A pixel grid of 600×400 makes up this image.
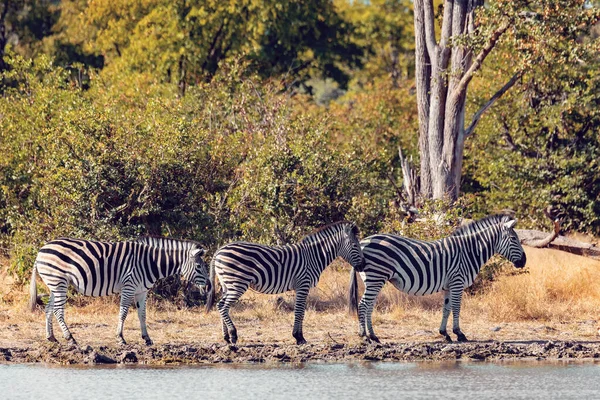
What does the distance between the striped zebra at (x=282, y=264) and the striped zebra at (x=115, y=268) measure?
0.47 metres

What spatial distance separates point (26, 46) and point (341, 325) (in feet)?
90.9

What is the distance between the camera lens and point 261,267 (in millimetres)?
14383

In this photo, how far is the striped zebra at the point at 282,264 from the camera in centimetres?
1427

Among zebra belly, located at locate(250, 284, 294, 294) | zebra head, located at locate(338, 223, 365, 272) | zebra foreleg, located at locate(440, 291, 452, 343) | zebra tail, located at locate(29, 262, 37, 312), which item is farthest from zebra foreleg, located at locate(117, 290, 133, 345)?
zebra foreleg, located at locate(440, 291, 452, 343)

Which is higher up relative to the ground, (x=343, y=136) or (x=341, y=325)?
(x=343, y=136)

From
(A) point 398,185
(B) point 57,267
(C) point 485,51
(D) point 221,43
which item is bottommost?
(B) point 57,267


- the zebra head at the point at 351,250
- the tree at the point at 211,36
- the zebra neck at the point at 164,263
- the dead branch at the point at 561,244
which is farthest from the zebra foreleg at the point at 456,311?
the tree at the point at 211,36

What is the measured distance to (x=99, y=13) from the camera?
119ft

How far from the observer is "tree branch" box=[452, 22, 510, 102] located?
805 inches

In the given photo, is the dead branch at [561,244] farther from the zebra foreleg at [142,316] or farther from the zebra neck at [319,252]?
the zebra foreleg at [142,316]

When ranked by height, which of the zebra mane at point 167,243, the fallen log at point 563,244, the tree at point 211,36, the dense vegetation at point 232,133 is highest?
the tree at point 211,36

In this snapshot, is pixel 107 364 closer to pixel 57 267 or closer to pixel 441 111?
pixel 57 267

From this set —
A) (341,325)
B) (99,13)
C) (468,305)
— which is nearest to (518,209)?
(468,305)

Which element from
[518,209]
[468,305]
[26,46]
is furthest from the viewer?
[26,46]
